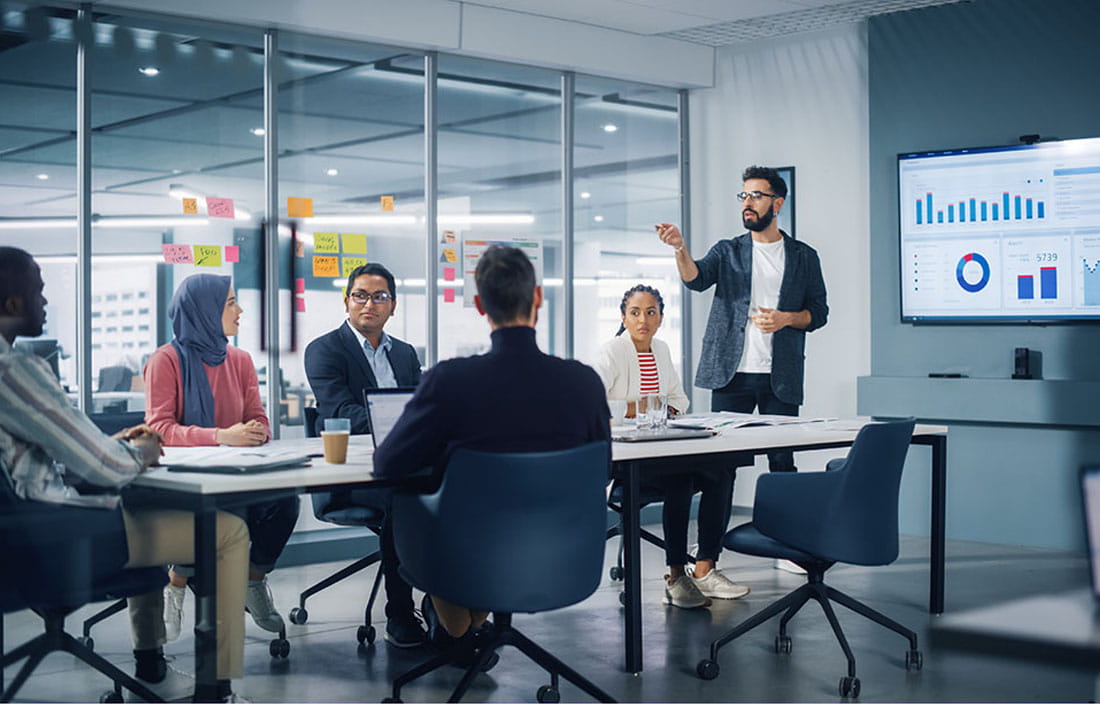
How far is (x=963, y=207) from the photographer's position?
576 centimetres

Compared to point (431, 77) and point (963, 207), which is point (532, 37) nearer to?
point (431, 77)

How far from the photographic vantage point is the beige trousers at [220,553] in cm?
288

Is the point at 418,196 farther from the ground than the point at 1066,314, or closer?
farther from the ground

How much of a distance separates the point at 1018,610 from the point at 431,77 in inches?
201

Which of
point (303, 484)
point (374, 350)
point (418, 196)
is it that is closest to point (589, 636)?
point (374, 350)

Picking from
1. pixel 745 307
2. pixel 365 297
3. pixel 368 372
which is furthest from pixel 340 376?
pixel 745 307

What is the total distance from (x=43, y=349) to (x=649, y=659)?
2095 millimetres

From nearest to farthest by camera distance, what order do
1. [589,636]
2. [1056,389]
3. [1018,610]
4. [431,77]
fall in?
[1018,610], [589,636], [1056,389], [431,77]

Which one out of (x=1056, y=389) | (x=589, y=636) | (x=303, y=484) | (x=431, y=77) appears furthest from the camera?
(x=431, y=77)

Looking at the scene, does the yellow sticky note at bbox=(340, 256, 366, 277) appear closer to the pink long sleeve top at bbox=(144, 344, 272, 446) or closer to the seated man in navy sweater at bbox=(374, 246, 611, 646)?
the pink long sleeve top at bbox=(144, 344, 272, 446)

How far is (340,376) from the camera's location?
4.10 meters

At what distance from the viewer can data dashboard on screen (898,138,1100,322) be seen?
214 inches

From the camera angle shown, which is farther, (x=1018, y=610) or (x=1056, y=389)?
(x=1056, y=389)

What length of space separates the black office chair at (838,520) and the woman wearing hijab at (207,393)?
146 centimetres
